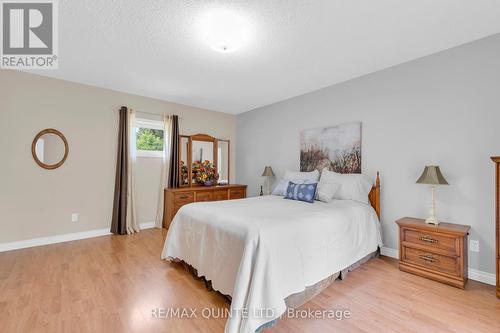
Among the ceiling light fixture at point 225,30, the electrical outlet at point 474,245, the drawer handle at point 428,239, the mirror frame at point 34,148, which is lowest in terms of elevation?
the electrical outlet at point 474,245

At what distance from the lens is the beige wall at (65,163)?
3.19 m

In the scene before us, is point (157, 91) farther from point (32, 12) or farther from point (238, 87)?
point (32, 12)

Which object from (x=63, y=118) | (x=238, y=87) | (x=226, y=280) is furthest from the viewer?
(x=238, y=87)

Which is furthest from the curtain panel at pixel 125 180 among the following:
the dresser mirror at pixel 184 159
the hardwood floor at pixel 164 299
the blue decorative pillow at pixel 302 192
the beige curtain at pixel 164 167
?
the blue decorative pillow at pixel 302 192

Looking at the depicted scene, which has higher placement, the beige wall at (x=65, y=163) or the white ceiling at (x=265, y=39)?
the white ceiling at (x=265, y=39)

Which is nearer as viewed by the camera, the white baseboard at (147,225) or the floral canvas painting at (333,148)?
the floral canvas painting at (333,148)

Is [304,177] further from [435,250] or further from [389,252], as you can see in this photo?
[435,250]

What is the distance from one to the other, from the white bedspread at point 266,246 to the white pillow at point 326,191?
0.15m

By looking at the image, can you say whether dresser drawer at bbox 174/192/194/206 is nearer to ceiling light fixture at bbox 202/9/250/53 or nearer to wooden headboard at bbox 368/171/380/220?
ceiling light fixture at bbox 202/9/250/53

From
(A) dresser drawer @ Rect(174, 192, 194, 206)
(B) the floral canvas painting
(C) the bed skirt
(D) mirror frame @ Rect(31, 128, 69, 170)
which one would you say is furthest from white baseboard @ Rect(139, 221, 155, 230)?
(B) the floral canvas painting

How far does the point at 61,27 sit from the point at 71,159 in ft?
7.02

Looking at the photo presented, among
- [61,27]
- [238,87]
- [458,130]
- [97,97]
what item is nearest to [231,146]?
[238,87]

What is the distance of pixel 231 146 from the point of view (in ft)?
18.8

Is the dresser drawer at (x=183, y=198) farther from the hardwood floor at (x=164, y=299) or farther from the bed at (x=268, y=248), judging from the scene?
the bed at (x=268, y=248)
